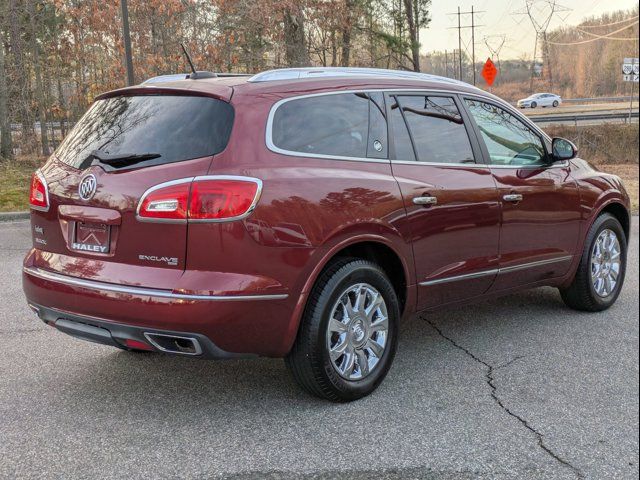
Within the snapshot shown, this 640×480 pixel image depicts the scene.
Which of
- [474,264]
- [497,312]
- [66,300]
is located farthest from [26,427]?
[497,312]

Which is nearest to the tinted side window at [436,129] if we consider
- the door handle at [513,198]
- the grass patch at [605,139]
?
the door handle at [513,198]

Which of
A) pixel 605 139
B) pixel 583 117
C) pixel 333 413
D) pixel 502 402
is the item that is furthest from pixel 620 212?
pixel 605 139

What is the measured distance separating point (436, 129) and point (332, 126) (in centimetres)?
89

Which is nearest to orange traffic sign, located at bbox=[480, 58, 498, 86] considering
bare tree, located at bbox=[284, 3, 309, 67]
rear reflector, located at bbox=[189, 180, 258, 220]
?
bare tree, located at bbox=[284, 3, 309, 67]

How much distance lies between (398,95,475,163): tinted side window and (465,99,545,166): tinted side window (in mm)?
208

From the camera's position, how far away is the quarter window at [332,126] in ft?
11.3

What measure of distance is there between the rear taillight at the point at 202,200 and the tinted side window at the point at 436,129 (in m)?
1.37

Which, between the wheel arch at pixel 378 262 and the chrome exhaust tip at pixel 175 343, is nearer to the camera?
the chrome exhaust tip at pixel 175 343

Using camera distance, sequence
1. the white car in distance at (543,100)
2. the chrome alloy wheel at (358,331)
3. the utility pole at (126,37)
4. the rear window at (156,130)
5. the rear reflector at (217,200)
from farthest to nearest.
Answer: the white car in distance at (543,100) < the utility pole at (126,37) < the chrome alloy wheel at (358,331) < the rear window at (156,130) < the rear reflector at (217,200)

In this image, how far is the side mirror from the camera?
16.2 ft

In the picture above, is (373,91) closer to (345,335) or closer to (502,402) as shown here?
(345,335)

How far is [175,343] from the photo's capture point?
125 inches

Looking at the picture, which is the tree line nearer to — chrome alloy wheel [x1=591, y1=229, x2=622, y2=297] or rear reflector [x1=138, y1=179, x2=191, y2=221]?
chrome alloy wheel [x1=591, y1=229, x2=622, y2=297]

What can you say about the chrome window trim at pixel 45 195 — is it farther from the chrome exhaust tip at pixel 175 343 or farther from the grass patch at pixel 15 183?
the grass patch at pixel 15 183
